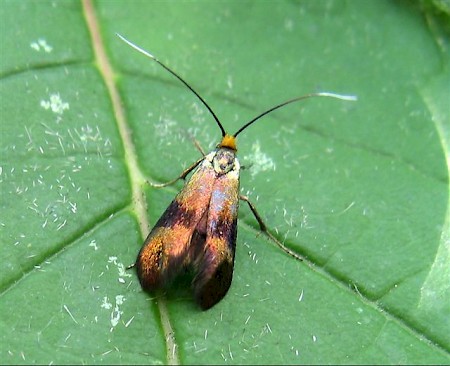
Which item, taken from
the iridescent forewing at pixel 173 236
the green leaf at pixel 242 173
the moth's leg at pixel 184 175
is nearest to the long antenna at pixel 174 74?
the green leaf at pixel 242 173

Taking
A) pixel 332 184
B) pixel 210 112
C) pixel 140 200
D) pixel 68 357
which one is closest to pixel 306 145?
pixel 332 184

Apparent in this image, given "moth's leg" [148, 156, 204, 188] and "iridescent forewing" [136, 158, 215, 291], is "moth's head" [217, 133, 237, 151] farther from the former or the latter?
"iridescent forewing" [136, 158, 215, 291]

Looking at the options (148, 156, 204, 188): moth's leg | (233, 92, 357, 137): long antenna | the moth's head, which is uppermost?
(233, 92, 357, 137): long antenna

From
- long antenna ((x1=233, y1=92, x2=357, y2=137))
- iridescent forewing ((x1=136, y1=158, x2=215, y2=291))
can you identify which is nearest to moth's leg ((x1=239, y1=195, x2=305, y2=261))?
iridescent forewing ((x1=136, y1=158, x2=215, y2=291))

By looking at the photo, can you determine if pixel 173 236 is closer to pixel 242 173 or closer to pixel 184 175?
pixel 184 175

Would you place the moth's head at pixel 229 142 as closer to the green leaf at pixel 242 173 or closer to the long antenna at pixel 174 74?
the long antenna at pixel 174 74

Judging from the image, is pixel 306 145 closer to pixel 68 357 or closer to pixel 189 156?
pixel 189 156

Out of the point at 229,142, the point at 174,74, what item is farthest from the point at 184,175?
the point at 174,74
